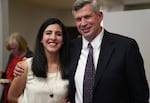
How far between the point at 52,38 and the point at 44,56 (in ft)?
0.55

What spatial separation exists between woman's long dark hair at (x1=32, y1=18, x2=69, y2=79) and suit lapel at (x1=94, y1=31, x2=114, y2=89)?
29 centimetres

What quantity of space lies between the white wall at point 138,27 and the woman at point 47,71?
107 cm

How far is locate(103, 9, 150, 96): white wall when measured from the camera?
268 centimetres

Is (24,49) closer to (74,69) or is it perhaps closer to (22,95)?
(22,95)

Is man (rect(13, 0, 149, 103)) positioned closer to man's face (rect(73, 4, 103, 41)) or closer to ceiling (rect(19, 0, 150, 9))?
man's face (rect(73, 4, 103, 41))

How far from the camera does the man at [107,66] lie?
156 centimetres

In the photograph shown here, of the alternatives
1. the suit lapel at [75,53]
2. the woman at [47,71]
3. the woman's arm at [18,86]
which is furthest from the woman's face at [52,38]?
the woman's arm at [18,86]

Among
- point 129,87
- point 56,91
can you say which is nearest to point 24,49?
point 56,91

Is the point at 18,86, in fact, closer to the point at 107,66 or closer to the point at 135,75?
the point at 107,66

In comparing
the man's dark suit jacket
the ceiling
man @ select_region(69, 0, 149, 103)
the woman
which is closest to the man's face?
man @ select_region(69, 0, 149, 103)

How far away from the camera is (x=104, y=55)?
1.64m

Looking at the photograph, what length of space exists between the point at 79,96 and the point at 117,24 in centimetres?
131

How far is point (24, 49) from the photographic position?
2.93m

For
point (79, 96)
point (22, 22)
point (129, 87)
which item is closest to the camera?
point (129, 87)
